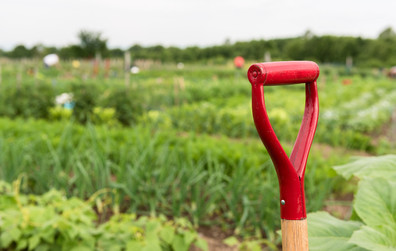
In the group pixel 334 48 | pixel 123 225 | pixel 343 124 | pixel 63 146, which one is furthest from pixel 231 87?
pixel 334 48

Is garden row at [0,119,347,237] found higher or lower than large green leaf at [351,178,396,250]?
lower

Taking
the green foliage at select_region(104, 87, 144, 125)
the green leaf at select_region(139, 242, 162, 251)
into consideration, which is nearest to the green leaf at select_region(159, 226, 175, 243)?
the green leaf at select_region(139, 242, 162, 251)

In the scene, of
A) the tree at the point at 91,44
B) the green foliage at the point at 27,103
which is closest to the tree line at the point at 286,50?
the tree at the point at 91,44

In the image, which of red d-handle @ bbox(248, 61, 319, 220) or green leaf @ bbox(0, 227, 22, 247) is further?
green leaf @ bbox(0, 227, 22, 247)

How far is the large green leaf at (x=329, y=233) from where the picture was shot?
109cm

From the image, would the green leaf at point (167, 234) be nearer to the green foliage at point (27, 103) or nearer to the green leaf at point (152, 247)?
the green leaf at point (152, 247)

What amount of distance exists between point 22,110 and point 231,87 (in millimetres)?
7367

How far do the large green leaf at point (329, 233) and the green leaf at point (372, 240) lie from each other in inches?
3.8

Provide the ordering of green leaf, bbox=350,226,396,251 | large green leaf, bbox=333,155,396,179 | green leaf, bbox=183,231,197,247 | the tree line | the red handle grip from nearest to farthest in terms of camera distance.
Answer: the red handle grip
green leaf, bbox=350,226,396,251
large green leaf, bbox=333,155,396,179
green leaf, bbox=183,231,197,247
the tree line

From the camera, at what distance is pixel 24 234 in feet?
6.43

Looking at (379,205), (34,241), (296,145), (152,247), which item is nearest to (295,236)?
(296,145)

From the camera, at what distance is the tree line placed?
127 feet

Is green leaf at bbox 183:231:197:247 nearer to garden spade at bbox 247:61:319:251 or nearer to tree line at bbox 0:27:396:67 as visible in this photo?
garden spade at bbox 247:61:319:251

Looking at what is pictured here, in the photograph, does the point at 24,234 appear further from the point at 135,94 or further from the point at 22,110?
the point at 22,110
